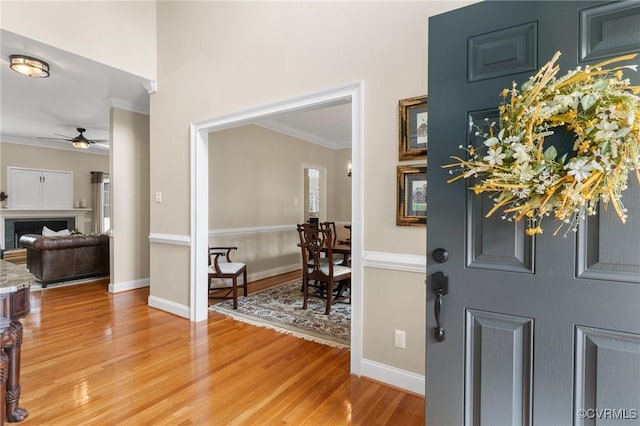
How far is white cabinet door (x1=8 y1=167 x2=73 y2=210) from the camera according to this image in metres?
7.21

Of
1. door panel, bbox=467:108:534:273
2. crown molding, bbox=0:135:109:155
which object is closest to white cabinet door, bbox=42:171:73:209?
crown molding, bbox=0:135:109:155

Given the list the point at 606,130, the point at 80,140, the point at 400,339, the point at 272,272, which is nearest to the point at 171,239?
the point at 272,272

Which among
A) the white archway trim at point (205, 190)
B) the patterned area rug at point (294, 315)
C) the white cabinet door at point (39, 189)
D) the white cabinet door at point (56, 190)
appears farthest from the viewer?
the white cabinet door at point (56, 190)

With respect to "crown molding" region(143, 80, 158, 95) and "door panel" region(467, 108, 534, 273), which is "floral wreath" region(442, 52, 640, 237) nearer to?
"door panel" region(467, 108, 534, 273)

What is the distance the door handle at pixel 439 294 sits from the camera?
1259 mm

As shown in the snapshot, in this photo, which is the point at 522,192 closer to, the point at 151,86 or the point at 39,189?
the point at 151,86

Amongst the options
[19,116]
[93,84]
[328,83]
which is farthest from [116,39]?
[19,116]

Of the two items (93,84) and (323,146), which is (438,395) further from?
(323,146)

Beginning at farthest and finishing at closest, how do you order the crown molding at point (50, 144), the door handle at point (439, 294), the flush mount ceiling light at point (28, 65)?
the crown molding at point (50, 144)
the flush mount ceiling light at point (28, 65)
the door handle at point (439, 294)

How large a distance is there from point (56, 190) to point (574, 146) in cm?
1004

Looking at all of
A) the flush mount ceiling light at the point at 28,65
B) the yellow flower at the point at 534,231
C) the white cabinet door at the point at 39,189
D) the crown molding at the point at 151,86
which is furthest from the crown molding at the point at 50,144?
the yellow flower at the point at 534,231

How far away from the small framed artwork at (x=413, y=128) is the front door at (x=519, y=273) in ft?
2.44

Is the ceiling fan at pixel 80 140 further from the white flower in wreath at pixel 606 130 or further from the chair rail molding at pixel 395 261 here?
the white flower in wreath at pixel 606 130

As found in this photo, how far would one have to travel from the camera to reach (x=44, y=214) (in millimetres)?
7676
